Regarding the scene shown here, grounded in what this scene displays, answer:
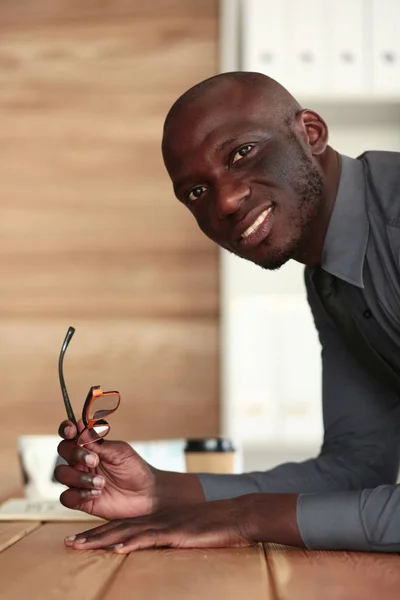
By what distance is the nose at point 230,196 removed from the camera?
1229 mm

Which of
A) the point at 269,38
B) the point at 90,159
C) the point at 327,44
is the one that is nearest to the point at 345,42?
the point at 327,44

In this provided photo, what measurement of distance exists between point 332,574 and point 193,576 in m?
0.15

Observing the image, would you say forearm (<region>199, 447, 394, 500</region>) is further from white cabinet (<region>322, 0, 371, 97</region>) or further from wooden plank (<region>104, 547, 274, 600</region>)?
white cabinet (<region>322, 0, 371, 97</region>)

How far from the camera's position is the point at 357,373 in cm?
148

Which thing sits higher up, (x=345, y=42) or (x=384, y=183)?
(x=345, y=42)

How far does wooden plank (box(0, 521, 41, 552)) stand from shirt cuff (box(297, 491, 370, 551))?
38 centimetres

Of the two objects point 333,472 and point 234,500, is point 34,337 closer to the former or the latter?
point 333,472

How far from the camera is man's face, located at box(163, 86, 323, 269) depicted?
1.23 m

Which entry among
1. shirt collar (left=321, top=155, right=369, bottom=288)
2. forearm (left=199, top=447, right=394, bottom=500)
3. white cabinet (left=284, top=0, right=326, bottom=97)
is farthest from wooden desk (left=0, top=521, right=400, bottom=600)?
white cabinet (left=284, top=0, right=326, bottom=97)

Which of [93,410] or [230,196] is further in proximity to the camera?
[230,196]

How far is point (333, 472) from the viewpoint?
1.41 m

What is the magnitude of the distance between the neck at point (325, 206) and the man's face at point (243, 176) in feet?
0.06

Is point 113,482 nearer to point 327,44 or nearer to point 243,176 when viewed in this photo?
point 243,176

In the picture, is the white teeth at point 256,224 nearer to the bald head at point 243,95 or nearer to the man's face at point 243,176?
the man's face at point 243,176
